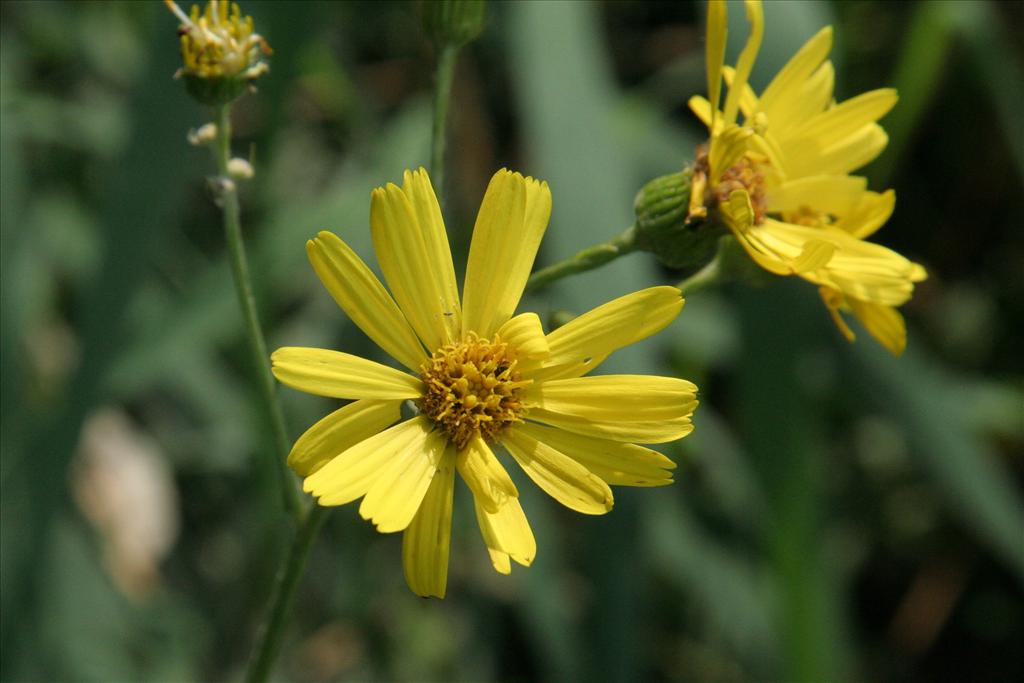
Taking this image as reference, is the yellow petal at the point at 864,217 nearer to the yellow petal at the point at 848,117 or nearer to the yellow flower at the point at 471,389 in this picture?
the yellow petal at the point at 848,117

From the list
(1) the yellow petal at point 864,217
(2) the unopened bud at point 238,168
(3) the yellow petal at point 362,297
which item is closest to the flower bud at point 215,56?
(2) the unopened bud at point 238,168

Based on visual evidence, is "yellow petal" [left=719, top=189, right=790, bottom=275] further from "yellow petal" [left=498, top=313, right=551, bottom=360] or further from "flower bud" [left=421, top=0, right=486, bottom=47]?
"flower bud" [left=421, top=0, right=486, bottom=47]

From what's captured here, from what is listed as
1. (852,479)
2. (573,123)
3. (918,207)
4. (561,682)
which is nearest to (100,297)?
(573,123)

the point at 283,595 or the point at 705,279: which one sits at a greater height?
the point at 705,279

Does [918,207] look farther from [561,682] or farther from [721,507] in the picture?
[561,682]

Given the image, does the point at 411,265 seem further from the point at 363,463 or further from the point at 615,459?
the point at 615,459

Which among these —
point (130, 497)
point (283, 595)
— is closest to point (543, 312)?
point (283, 595)
